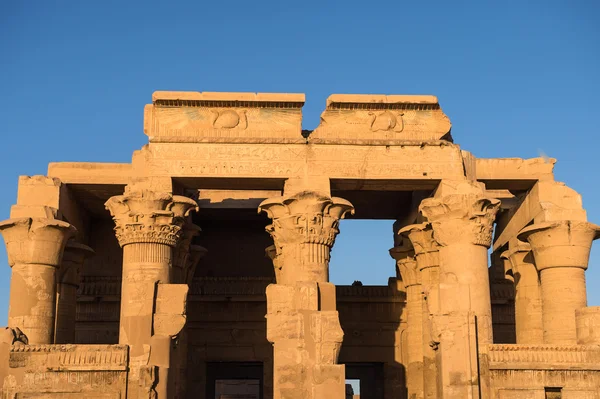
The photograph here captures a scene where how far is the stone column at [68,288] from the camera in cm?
2452

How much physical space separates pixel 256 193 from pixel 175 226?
7027 mm

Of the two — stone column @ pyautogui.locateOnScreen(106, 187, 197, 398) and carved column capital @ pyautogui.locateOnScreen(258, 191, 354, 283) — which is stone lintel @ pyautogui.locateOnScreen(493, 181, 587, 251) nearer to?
carved column capital @ pyautogui.locateOnScreen(258, 191, 354, 283)

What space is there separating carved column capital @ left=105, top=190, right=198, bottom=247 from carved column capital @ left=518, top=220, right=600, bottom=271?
29.6 feet

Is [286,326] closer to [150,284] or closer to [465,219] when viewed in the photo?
[150,284]

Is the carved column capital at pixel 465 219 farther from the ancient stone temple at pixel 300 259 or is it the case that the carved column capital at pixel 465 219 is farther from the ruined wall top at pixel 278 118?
the ruined wall top at pixel 278 118

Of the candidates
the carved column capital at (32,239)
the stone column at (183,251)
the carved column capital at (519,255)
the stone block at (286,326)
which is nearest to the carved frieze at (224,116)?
the stone column at (183,251)

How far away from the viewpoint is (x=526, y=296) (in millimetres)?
24922

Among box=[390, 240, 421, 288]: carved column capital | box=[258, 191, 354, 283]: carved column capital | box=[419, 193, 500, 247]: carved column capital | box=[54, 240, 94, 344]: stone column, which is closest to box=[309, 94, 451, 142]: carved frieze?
box=[258, 191, 354, 283]: carved column capital

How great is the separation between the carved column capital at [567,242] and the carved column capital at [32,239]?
11.8 metres

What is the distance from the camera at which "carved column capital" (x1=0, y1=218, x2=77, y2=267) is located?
21.8m

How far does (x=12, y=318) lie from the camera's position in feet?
70.5

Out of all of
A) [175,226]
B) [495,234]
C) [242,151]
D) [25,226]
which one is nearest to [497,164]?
[495,234]

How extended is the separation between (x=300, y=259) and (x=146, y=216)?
12.1 ft

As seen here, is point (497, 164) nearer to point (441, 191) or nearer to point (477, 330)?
point (441, 191)
